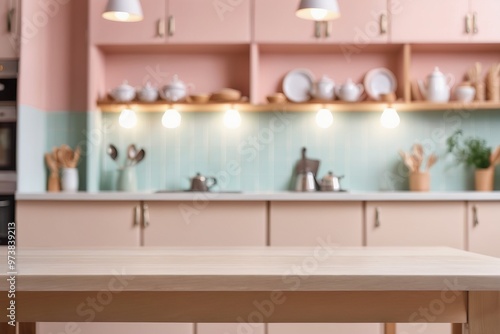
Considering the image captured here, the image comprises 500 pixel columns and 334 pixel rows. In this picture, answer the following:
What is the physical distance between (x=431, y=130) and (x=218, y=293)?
9.79 ft

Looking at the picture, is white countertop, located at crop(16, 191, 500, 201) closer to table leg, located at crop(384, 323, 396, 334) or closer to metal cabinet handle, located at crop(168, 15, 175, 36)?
metal cabinet handle, located at crop(168, 15, 175, 36)

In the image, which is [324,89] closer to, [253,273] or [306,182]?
[306,182]

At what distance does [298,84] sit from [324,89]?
0.91 feet

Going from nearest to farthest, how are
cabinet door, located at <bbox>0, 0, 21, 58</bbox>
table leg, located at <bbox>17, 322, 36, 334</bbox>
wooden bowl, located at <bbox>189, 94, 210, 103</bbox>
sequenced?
table leg, located at <bbox>17, 322, 36, 334</bbox>, cabinet door, located at <bbox>0, 0, 21, 58</bbox>, wooden bowl, located at <bbox>189, 94, 210, 103</bbox>

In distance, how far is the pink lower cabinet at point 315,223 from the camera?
3.52 m

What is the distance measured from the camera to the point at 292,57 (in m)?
4.20

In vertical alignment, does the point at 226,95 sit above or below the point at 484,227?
above

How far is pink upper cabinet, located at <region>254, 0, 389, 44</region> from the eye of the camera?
3855 millimetres

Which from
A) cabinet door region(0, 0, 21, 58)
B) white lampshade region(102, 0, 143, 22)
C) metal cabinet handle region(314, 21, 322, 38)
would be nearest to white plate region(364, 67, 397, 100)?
metal cabinet handle region(314, 21, 322, 38)

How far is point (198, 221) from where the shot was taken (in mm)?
3543

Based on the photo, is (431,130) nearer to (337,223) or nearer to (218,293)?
(337,223)

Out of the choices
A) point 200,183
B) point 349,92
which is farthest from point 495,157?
point 200,183

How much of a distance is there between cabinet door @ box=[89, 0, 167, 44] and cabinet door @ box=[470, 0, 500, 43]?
200 centimetres

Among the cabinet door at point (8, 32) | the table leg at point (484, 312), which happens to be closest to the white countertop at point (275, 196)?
the cabinet door at point (8, 32)
